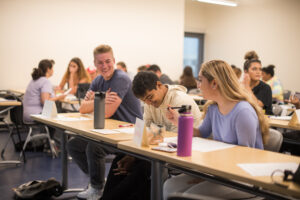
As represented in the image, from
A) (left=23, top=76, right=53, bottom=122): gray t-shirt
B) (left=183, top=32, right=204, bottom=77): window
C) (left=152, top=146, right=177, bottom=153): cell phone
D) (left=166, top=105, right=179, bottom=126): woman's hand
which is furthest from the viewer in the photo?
(left=183, top=32, right=204, bottom=77): window

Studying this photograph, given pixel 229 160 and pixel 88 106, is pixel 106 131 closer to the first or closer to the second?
pixel 88 106

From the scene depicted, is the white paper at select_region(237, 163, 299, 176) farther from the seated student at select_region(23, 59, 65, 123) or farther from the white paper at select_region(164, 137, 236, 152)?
the seated student at select_region(23, 59, 65, 123)

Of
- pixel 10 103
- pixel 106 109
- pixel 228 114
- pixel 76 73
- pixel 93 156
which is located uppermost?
pixel 76 73

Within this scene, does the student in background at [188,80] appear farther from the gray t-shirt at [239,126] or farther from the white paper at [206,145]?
the white paper at [206,145]

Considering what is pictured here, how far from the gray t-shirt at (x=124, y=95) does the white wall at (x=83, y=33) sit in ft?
12.6

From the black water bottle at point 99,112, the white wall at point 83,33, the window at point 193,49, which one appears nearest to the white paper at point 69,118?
the black water bottle at point 99,112

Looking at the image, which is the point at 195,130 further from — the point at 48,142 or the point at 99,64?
the point at 48,142

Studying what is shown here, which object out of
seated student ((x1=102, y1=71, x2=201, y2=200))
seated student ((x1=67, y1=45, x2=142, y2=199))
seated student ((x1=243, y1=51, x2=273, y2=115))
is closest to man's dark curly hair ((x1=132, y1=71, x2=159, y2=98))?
seated student ((x1=102, y1=71, x2=201, y2=200))

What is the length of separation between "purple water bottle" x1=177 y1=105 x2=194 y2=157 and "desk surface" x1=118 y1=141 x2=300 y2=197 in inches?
1.4

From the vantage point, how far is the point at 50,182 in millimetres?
3021

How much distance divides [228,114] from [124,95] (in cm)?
121

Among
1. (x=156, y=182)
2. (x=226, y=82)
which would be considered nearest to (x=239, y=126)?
(x=226, y=82)

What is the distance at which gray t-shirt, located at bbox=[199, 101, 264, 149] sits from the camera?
1.82 metres

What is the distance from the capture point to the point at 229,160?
Result: 5.04 ft
